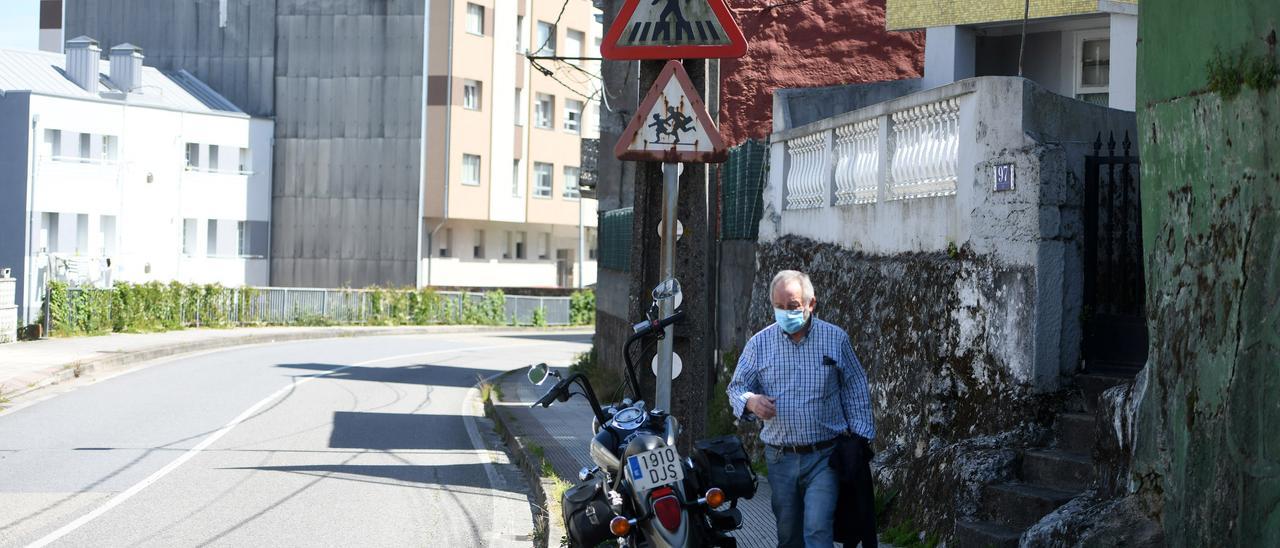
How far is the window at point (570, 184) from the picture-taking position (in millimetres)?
62188

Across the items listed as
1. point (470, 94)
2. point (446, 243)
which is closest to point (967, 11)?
point (470, 94)

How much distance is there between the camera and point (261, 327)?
4209 centimetres

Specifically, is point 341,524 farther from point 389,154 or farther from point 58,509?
point 389,154

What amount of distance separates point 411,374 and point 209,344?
9.25 m

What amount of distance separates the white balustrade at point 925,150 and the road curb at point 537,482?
10.7 ft

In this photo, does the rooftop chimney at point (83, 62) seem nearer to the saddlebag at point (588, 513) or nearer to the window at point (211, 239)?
the window at point (211, 239)

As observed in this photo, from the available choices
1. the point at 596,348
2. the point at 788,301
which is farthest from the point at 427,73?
the point at 788,301

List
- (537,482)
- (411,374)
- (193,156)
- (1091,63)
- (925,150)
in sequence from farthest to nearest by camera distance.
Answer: (193,156) → (411,374) → (1091,63) → (537,482) → (925,150)

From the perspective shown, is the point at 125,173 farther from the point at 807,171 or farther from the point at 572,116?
the point at 807,171

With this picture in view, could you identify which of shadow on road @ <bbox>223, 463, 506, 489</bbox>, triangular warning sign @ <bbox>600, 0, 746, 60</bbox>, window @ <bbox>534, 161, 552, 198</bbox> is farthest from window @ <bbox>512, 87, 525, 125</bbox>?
triangular warning sign @ <bbox>600, 0, 746, 60</bbox>

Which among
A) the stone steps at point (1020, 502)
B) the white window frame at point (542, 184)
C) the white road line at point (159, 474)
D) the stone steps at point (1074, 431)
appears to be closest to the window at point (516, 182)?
the white window frame at point (542, 184)

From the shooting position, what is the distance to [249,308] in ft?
141

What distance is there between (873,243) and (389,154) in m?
46.2

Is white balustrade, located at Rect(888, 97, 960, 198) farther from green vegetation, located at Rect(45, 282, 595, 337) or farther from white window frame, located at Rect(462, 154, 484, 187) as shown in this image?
white window frame, located at Rect(462, 154, 484, 187)
